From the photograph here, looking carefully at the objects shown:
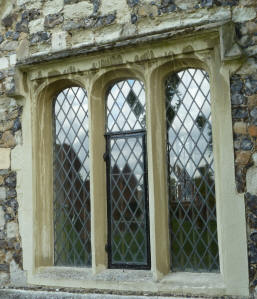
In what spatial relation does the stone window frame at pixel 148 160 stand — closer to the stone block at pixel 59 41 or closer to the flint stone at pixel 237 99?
the flint stone at pixel 237 99

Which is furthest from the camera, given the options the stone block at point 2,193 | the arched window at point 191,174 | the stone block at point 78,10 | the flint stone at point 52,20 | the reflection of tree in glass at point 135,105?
the stone block at point 2,193

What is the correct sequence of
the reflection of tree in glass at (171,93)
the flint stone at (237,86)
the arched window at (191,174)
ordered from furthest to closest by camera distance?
the reflection of tree in glass at (171,93) < the arched window at (191,174) < the flint stone at (237,86)

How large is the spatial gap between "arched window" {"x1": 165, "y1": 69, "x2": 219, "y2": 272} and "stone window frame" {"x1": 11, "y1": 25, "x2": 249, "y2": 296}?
8cm

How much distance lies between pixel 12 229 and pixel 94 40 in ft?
7.12

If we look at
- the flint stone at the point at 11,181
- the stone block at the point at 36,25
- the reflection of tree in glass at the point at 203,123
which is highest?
the stone block at the point at 36,25

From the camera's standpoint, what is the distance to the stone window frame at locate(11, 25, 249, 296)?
4113 mm

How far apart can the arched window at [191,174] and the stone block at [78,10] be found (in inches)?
45.2

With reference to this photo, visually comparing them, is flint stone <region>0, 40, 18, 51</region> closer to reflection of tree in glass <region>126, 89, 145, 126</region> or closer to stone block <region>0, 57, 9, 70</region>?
stone block <region>0, 57, 9, 70</region>

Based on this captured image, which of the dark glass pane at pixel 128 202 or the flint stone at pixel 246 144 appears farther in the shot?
the dark glass pane at pixel 128 202

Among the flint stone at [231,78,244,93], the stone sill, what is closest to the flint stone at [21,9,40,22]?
the flint stone at [231,78,244,93]

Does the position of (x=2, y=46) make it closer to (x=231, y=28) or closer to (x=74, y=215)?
(x=74, y=215)

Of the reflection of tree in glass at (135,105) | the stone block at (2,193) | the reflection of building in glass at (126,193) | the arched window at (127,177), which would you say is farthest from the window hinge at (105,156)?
the stone block at (2,193)

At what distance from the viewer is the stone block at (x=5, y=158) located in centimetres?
525

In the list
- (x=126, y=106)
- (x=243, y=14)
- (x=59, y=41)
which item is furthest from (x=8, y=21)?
(x=243, y=14)
